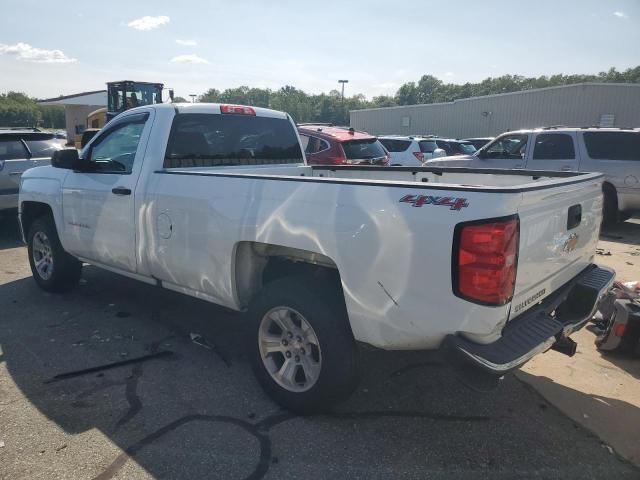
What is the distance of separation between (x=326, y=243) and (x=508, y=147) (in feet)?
29.3

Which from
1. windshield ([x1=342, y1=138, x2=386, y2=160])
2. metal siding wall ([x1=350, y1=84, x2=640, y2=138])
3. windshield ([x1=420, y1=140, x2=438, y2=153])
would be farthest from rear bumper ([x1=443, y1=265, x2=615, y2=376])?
metal siding wall ([x1=350, y1=84, x2=640, y2=138])

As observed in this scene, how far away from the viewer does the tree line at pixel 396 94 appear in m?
81.9

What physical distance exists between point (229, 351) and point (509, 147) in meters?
8.46

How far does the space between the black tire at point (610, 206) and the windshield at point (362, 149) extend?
446 centimetres

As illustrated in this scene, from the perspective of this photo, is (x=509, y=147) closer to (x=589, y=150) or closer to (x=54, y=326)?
(x=589, y=150)

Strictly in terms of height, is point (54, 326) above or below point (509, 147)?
below

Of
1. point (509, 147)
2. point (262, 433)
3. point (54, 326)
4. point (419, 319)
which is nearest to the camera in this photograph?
point (419, 319)

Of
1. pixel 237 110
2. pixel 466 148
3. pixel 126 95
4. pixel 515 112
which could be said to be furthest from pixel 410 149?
pixel 515 112

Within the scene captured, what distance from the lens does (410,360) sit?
3.90 m

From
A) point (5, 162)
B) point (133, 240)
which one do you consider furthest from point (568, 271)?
point (5, 162)

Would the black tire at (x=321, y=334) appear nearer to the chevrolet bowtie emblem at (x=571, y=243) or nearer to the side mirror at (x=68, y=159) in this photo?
the chevrolet bowtie emblem at (x=571, y=243)

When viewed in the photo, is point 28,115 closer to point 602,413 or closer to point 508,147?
point 508,147

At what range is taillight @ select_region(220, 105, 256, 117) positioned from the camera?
176 inches

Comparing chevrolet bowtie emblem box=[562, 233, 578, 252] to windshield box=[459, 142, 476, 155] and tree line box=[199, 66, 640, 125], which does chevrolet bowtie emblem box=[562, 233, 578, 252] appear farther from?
tree line box=[199, 66, 640, 125]
